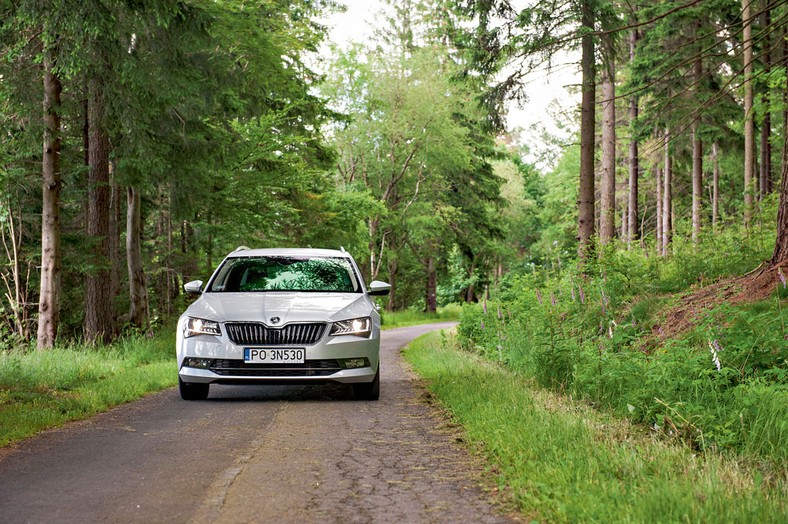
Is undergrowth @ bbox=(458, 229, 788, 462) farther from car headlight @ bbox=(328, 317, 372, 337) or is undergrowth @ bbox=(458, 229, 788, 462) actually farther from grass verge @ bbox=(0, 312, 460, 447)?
grass verge @ bbox=(0, 312, 460, 447)

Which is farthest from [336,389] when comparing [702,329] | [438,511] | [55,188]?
[55,188]

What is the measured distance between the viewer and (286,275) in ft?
33.5

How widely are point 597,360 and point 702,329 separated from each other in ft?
3.61

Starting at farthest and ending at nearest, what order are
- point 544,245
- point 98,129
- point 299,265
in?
point 544,245, point 98,129, point 299,265

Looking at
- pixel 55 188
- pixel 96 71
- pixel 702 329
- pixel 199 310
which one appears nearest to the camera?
pixel 702 329

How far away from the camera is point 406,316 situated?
42906 millimetres

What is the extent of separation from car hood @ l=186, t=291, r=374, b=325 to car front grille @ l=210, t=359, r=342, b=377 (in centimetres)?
46

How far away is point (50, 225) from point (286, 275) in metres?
7.25

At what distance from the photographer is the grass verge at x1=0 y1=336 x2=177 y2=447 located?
25.4 feet

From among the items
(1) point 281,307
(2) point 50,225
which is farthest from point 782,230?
(2) point 50,225

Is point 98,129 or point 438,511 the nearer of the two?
point 438,511

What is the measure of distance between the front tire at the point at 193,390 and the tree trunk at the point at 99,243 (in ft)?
27.4

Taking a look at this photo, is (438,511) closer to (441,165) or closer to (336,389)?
(336,389)

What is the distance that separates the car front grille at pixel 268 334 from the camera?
8664 mm
